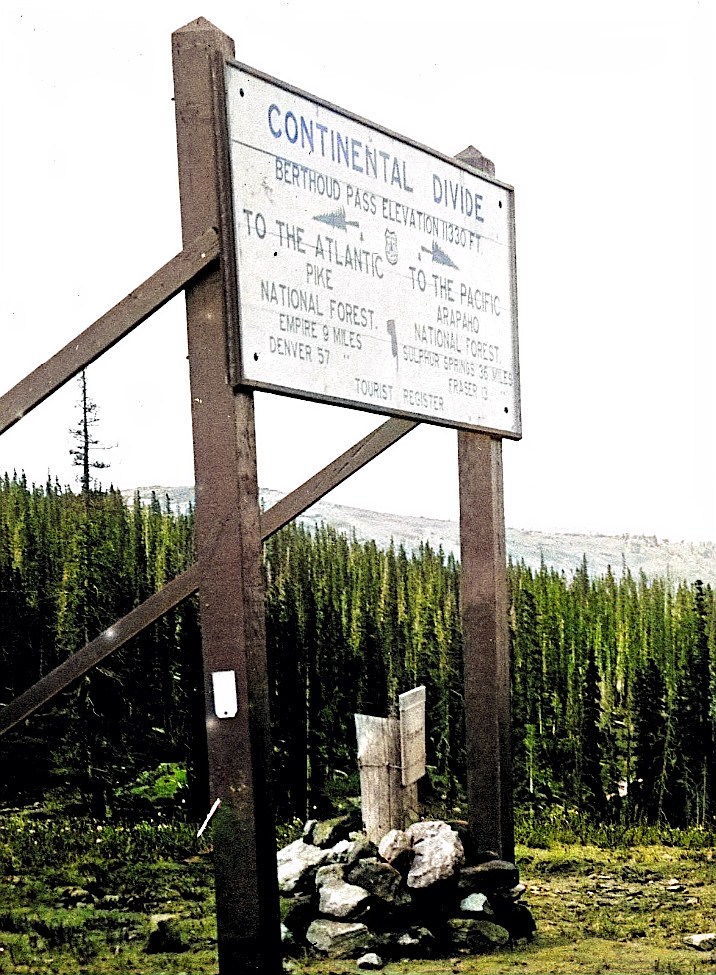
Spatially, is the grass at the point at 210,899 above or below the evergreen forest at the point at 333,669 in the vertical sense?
below

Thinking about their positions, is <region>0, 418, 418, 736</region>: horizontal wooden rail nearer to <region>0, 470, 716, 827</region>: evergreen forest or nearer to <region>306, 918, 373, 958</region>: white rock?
<region>306, 918, 373, 958</region>: white rock

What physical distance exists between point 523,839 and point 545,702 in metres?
0.76

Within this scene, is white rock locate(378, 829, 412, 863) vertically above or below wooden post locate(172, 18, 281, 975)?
below

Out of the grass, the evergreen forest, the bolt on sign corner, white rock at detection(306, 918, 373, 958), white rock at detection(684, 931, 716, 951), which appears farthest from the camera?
the evergreen forest

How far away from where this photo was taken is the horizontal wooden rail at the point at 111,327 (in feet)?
14.3

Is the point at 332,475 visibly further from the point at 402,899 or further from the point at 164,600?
the point at 402,899

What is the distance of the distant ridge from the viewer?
27.6 feet

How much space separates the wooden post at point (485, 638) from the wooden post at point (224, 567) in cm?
181

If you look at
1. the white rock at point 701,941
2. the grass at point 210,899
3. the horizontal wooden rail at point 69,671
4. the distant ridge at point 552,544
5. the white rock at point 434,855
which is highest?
the distant ridge at point 552,544

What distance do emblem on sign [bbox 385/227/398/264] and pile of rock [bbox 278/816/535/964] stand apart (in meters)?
2.27

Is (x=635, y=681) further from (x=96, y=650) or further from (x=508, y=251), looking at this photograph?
(x=96, y=650)

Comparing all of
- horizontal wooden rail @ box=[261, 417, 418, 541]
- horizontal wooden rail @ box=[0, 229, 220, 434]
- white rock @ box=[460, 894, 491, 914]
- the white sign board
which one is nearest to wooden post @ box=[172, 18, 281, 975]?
horizontal wooden rail @ box=[0, 229, 220, 434]

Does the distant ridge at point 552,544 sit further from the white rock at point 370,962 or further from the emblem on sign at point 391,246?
the white rock at point 370,962

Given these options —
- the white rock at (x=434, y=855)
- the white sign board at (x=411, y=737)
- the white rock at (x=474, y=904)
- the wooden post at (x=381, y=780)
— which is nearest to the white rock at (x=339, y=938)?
the white rock at (x=434, y=855)
